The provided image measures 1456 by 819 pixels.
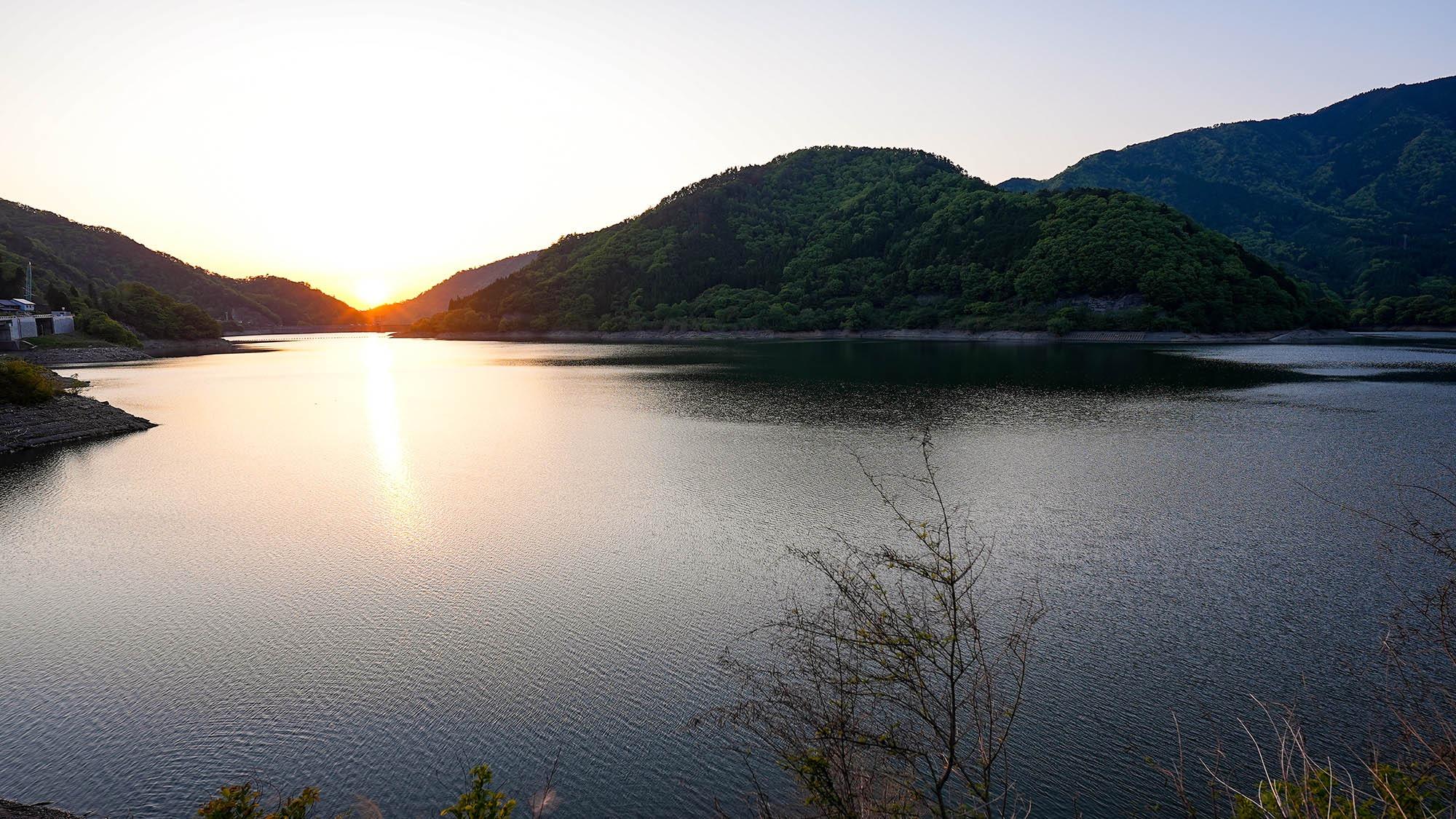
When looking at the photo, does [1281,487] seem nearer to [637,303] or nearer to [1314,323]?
[1314,323]

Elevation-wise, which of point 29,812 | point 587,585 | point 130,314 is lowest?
point 587,585

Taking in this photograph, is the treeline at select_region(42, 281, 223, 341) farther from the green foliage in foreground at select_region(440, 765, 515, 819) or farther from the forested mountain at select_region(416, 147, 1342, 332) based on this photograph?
the green foliage in foreground at select_region(440, 765, 515, 819)

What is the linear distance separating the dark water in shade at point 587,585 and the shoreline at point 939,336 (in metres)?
61.2

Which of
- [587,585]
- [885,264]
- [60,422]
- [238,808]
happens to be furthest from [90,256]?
[238,808]

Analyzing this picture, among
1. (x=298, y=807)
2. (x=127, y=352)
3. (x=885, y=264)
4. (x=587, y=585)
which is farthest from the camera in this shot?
(x=885, y=264)

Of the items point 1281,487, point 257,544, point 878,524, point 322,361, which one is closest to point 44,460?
point 257,544

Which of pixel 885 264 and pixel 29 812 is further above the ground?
pixel 885 264

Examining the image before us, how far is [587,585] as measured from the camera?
13.3m

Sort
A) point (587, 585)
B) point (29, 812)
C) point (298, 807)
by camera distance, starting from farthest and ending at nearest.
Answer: point (587, 585)
point (29, 812)
point (298, 807)

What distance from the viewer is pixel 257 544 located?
16.3 m

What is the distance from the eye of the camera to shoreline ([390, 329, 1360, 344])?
3536 inches

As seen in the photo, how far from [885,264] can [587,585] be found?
129846 mm

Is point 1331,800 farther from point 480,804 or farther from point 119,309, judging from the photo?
point 119,309

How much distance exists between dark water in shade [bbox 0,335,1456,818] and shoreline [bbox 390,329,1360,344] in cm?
6121
